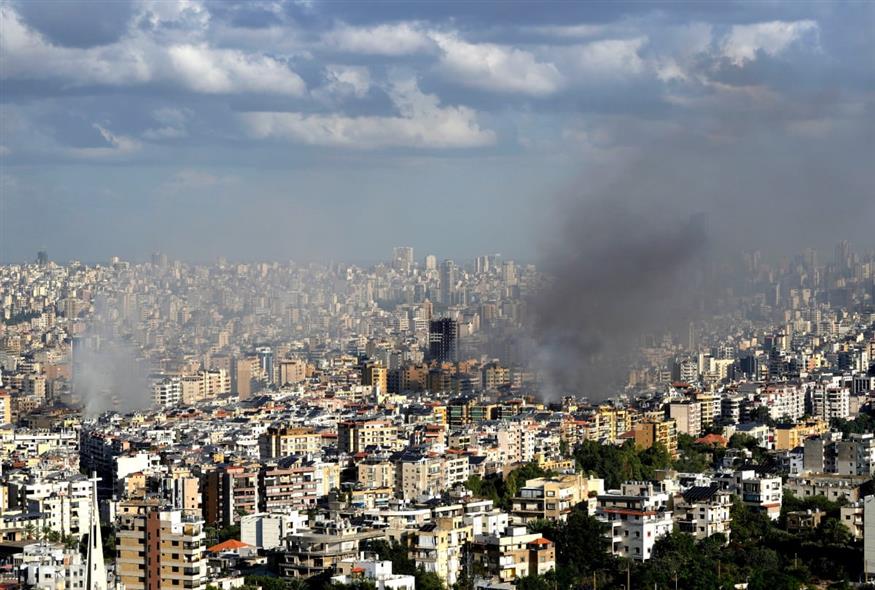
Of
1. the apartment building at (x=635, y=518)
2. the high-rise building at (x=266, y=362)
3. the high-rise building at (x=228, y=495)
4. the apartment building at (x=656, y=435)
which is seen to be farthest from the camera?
the high-rise building at (x=266, y=362)

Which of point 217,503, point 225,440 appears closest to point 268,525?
point 217,503

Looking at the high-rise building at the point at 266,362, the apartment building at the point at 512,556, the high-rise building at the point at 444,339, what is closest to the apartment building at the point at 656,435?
the apartment building at the point at 512,556

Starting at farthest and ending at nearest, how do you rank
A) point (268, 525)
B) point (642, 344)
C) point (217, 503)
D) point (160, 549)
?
point (642, 344)
point (217, 503)
point (268, 525)
point (160, 549)

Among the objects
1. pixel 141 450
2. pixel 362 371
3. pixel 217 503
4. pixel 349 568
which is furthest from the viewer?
pixel 362 371

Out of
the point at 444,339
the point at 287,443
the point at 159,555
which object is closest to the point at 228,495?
the point at 287,443

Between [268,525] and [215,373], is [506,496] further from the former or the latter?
[215,373]

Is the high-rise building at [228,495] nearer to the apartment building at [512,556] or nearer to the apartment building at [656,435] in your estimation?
the apartment building at [512,556]

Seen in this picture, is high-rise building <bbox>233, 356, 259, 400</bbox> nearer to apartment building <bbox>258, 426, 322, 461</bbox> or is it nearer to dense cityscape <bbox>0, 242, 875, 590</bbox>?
dense cityscape <bbox>0, 242, 875, 590</bbox>
